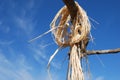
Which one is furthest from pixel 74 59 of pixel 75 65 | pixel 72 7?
pixel 72 7

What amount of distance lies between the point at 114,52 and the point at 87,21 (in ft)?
1.22

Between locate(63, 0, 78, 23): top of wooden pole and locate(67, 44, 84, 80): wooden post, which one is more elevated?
locate(63, 0, 78, 23): top of wooden pole

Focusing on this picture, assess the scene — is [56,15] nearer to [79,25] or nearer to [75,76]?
[79,25]

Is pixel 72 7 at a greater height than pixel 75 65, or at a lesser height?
greater

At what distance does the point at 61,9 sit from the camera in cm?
289

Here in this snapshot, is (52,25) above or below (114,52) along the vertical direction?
above

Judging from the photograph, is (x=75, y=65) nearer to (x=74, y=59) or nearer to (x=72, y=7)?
(x=74, y=59)

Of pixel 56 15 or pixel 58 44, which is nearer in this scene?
pixel 58 44

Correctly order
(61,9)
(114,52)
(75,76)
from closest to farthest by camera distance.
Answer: (75,76) → (114,52) → (61,9)

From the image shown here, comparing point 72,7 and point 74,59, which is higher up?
point 72,7

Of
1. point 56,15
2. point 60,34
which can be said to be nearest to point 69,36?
point 60,34

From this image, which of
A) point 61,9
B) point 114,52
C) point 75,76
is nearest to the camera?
point 75,76

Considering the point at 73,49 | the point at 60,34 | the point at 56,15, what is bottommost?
the point at 73,49

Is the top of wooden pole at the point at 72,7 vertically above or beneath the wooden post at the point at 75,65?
above
